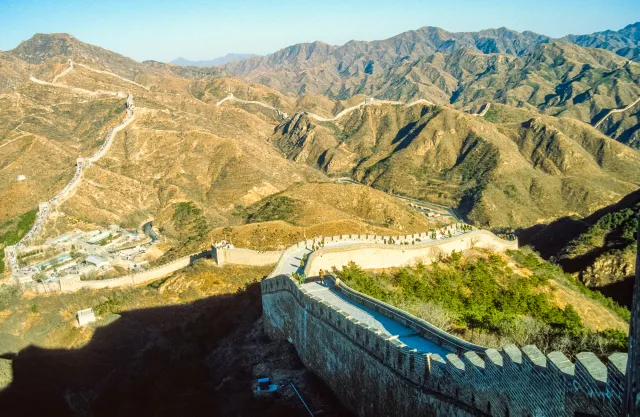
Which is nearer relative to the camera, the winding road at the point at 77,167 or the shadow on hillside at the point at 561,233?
the winding road at the point at 77,167

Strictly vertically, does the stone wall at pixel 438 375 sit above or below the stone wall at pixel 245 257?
above

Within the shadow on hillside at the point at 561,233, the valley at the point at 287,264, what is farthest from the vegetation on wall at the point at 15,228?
the shadow on hillside at the point at 561,233

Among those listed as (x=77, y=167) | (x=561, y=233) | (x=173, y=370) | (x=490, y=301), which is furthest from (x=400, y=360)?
(x=77, y=167)

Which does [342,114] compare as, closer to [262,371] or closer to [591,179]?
[591,179]

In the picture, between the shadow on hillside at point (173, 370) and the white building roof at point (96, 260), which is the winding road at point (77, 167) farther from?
the shadow on hillside at point (173, 370)

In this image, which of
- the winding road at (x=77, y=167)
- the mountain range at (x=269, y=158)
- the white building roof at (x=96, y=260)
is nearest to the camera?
the white building roof at (x=96, y=260)

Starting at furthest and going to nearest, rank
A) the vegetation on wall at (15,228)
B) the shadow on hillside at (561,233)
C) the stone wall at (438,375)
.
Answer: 1. the shadow on hillside at (561,233)
2. the vegetation on wall at (15,228)
3. the stone wall at (438,375)

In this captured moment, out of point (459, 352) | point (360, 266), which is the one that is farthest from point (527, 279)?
point (459, 352)
